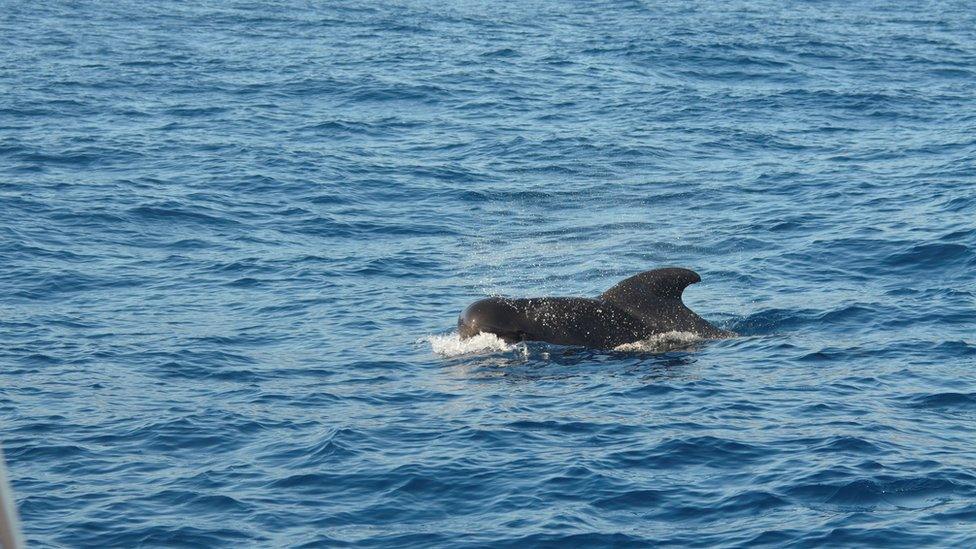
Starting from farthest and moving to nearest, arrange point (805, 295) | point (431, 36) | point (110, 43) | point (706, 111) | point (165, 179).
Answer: point (431, 36)
point (110, 43)
point (706, 111)
point (165, 179)
point (805, 295)

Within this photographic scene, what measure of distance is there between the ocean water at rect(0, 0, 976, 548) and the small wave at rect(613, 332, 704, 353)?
3.8 inches

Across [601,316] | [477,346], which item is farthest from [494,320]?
[601,316]

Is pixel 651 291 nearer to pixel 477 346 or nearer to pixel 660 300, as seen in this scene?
pixel 660 300

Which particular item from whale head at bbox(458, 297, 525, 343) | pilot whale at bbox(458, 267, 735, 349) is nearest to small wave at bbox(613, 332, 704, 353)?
pilot whale at bbox(458, 267, 735, 349)

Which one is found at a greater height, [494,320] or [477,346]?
[494,320]

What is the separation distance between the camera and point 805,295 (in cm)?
2461

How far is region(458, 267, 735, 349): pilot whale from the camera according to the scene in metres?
21.3

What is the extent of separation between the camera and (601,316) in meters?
21.5

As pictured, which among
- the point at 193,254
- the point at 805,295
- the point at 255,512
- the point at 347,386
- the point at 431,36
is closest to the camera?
the point at 255,512

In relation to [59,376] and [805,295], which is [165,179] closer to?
[59,376]

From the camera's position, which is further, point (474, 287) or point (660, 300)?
point (474, 287)

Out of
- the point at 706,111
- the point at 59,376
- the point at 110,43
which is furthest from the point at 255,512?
the point at 110,43

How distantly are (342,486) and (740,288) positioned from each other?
1193 centimetres

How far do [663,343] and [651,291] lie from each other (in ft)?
3.27
